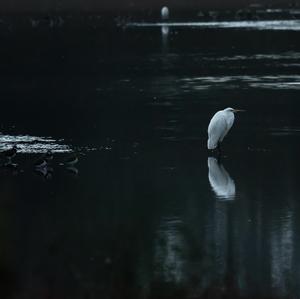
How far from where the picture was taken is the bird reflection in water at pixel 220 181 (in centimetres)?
1778

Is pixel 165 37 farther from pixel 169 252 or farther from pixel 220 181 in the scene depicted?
pixel 169 252

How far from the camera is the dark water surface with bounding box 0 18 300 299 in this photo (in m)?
13.4

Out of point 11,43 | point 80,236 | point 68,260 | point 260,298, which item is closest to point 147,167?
point 80,236

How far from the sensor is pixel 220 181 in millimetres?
18734

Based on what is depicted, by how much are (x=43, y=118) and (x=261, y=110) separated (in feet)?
17.3

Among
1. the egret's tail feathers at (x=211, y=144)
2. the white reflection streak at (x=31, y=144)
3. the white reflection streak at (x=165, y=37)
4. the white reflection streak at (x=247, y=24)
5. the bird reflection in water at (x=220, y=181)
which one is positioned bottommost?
the white reflection streak at (x=247, y=24)

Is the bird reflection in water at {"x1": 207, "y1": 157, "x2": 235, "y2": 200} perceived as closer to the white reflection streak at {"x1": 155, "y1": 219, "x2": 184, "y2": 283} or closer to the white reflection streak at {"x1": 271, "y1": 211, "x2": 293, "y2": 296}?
the white reflection streak at {"x1": 271, "y1": 211, "x2": 293, "y2": 296}

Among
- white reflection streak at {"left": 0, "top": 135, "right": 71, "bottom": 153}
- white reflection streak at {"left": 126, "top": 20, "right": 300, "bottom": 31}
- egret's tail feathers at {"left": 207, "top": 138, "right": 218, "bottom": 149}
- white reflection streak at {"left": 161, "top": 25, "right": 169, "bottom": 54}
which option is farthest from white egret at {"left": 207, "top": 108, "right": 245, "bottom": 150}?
white reflection streak at {"left": 126, "top": 20, "right": 300, "bottom": 31}

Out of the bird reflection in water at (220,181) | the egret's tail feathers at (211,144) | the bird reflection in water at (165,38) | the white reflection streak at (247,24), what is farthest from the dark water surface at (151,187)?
the white reflection streak at (247,24)

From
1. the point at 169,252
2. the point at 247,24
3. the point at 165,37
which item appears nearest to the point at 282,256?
the point at 169,252

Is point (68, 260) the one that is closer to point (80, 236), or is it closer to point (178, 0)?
point (80, 236)

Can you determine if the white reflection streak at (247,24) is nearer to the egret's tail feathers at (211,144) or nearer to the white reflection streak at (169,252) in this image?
the egret's tail feathers at (211,144)

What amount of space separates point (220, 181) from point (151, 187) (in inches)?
48.5

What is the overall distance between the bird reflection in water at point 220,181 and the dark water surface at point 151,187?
0.02m
